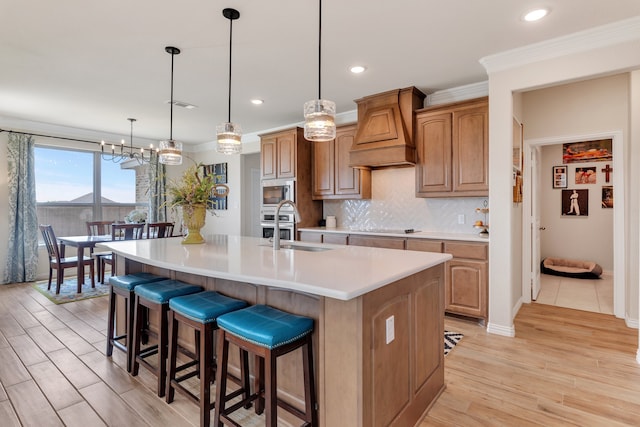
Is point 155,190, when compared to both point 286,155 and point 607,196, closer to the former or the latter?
point 286,155

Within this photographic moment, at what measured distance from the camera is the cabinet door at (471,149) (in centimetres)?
347

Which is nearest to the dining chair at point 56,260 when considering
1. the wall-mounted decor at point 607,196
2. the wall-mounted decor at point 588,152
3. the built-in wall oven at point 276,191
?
the built-in wall oven at point 276,191

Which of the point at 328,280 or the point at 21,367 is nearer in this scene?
the point at 328,280

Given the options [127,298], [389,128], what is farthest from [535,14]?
[127,298]

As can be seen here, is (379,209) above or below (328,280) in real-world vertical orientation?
above

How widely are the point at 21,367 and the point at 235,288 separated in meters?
1.90

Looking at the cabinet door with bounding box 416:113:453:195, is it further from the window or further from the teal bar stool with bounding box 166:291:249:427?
the window

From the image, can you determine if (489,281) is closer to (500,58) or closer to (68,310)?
(500,58)

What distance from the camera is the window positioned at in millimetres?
5656

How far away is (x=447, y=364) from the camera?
2576mm

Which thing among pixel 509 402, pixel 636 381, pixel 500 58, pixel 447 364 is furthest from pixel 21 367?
pixel 500 58

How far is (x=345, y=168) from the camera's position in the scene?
15.3 feet

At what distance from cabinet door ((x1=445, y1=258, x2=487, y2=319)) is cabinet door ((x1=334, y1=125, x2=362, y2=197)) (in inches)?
67.0

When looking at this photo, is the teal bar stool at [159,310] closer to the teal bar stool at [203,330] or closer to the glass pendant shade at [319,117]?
the teal bar stool at [203,330]
